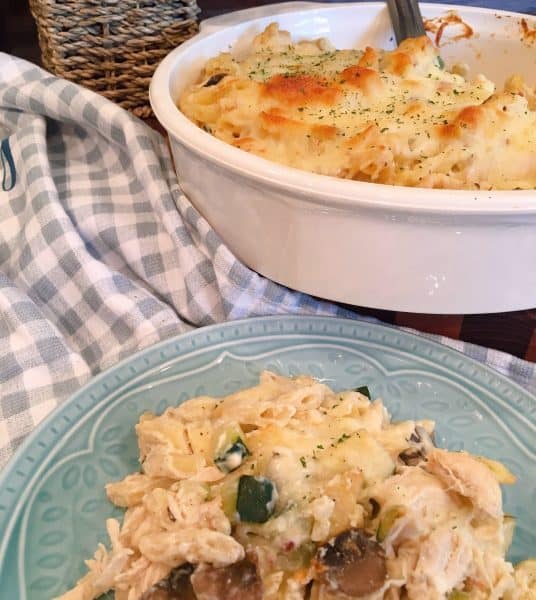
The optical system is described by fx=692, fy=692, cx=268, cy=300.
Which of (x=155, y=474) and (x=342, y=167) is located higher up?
(x=342, y=167)

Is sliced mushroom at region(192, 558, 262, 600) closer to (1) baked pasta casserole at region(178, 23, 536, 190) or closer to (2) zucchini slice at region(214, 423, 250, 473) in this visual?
(2) zucchini slice at region(214, 423, 250, 473)

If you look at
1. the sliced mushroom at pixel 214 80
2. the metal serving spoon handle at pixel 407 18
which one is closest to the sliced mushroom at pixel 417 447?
the sliced mushroom at pixel 214 80

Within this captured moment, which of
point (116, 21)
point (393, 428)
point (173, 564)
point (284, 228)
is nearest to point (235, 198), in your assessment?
point (284, 228)

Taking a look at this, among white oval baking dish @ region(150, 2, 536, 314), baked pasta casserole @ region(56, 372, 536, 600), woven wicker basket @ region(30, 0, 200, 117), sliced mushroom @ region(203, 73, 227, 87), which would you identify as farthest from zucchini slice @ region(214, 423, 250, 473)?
woven wicker basket @ region(30, 0, 200, 117)

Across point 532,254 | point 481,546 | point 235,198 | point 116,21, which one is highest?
point 116,21

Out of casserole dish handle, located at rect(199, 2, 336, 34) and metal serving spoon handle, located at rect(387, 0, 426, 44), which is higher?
casserole dish handle, located at rect(199, 2, 336, 34)

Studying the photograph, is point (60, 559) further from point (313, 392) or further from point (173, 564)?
point (313, 392)

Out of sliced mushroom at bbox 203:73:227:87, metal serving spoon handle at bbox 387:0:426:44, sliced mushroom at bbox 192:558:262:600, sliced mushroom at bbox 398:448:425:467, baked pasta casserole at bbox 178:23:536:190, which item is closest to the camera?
sliced mushroom at bbox 192:558:262:600
